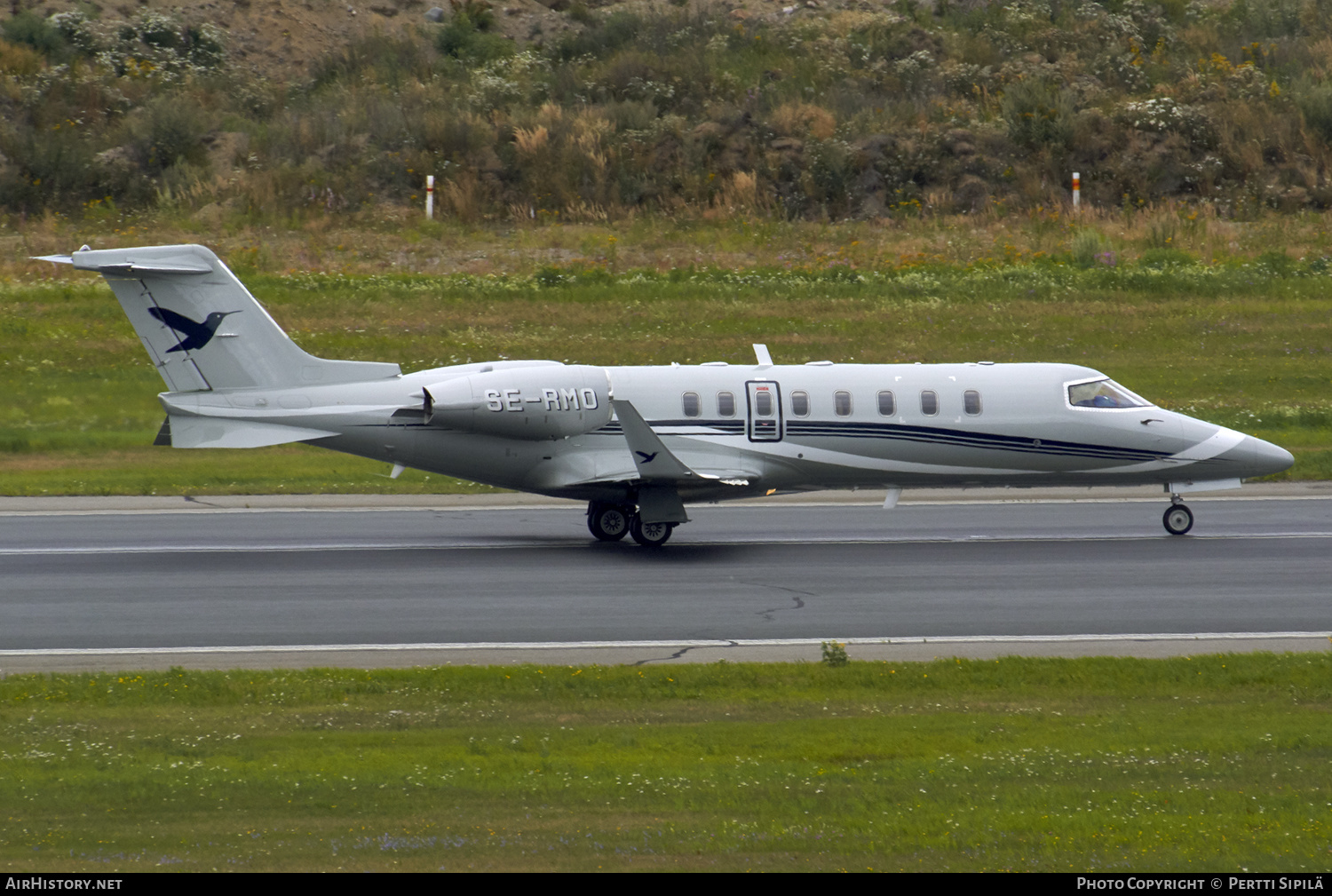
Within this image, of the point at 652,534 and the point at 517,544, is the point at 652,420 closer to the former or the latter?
the point at 652,534

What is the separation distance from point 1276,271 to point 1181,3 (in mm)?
20801

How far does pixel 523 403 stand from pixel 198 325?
15.3 feet

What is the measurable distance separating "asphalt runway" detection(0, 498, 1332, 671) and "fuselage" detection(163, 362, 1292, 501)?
103 centimetres

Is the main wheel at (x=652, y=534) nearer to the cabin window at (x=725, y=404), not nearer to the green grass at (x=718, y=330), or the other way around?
the cabin window at (x=725, y=404)

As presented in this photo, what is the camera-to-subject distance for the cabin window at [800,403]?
2195cm

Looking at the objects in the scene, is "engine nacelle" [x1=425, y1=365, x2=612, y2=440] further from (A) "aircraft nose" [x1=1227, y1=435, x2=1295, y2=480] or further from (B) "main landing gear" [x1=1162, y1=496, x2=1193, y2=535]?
(A) "aircraft nose" [x1=1227, y1=435, x2=1295, y2=480]

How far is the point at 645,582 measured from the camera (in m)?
19.2

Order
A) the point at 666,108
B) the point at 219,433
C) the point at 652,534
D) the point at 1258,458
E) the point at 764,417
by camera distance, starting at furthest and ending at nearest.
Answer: the point at 666,108 → the point at 1258,458 → the point at 764,417 → the point at 652,534 → the point at 219,433

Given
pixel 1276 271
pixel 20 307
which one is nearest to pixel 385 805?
pixel 20 307

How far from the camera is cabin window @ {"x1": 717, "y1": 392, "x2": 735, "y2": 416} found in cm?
2189

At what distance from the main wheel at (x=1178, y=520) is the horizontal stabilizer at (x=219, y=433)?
42.7 feet

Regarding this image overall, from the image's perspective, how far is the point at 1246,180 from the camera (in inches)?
1892

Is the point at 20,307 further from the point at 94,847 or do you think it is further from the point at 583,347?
the point at 94,847

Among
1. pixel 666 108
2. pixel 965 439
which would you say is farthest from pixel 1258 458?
pixel 666 108
